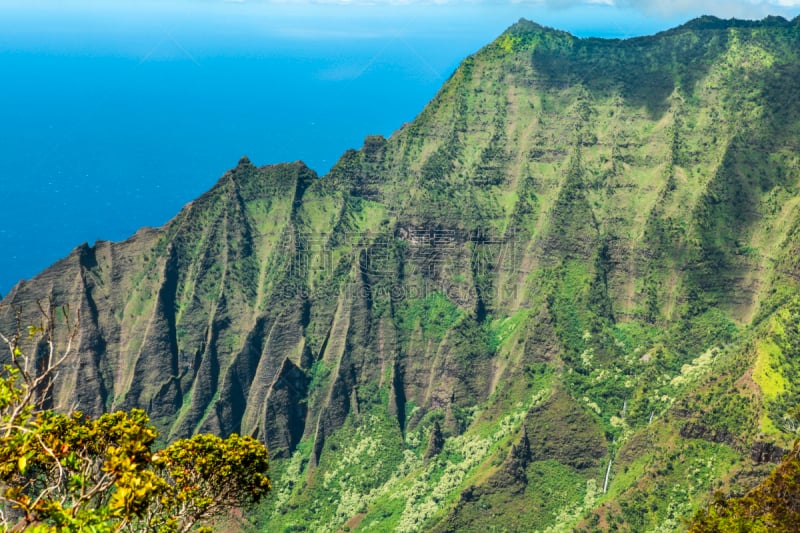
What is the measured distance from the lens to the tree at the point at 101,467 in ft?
97.8

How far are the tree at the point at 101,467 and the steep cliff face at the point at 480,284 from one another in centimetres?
7192

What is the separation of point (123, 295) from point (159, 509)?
375 ft

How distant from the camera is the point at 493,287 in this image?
Answer: 14750 centimetres

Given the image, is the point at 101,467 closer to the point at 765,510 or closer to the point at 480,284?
the point at 765,510

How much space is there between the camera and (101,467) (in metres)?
32.7

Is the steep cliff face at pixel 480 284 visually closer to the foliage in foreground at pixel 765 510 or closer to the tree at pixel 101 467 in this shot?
the foliage in foreground at pixel 765 510

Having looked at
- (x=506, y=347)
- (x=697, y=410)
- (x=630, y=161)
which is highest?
(x=630, y=161)

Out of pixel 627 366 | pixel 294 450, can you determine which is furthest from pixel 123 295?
pixel 627 366

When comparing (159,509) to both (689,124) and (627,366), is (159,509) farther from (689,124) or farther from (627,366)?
(689,124)

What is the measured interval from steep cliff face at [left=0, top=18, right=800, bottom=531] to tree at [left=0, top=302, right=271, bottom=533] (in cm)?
7192

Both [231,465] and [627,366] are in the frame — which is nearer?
[231,465]

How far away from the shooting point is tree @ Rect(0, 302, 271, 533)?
2980cm

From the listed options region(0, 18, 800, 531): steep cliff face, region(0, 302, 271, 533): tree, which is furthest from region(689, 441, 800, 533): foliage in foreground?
region(0, 18, 800, 531): steep cliff face

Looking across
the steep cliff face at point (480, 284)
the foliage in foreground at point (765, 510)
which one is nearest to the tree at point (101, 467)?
the foliage in foreground at point (765, 510)
